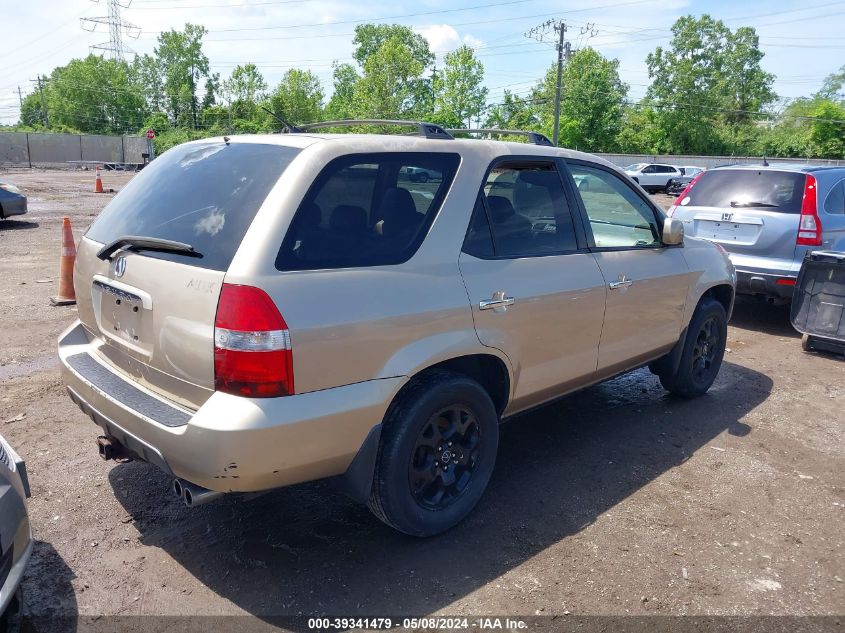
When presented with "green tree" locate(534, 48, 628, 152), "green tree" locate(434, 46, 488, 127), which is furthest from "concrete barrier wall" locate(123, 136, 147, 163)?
"green tree" locate(534, 48, 628, 152)

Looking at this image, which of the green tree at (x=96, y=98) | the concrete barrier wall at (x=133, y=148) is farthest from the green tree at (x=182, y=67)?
the concrete barrier wall at (x=133, y=148)

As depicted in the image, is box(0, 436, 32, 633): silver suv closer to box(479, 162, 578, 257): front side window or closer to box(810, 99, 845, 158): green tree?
box(479, 162, 578, 257): front side window

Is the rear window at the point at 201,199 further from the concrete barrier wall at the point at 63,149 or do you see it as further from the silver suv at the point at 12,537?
the concrete barrier wall at the point at 63,149

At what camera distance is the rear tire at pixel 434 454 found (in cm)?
299

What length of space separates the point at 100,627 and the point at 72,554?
23.5 inches

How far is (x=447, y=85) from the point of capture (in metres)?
57.6

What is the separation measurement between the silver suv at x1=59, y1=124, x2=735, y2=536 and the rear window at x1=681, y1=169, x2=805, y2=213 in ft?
14.2

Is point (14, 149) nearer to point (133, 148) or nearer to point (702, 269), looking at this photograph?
point (133, 148)

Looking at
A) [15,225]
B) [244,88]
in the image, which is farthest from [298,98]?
[15,225]

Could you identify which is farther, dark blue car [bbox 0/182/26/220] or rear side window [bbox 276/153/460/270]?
dark blue car [bbox 0/182/26/220]

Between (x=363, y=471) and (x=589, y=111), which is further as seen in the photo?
(x=589, y=111)

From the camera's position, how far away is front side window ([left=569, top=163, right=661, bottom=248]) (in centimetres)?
421

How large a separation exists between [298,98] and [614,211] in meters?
82.0

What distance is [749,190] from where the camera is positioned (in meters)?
7.58
